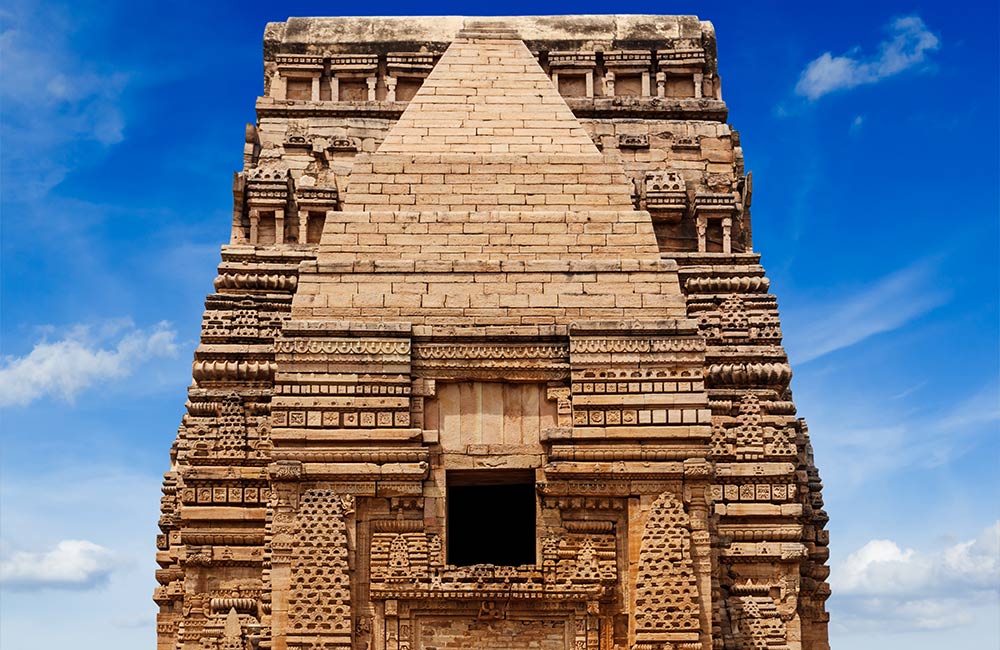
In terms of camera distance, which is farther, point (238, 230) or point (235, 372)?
point (238, 230)

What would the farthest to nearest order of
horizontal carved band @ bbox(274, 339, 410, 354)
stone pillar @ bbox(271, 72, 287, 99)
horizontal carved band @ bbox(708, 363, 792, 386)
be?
stone pillar @ bbox(271, 72, 287, 99)
horizontal carved band @ bbox(708, 363, 792, 386)
horizontal carved band @ bbox(274, 339, 410, 354)

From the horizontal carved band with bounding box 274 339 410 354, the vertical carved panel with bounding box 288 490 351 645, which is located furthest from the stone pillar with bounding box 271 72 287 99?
the vertical carved panel with bounding box 288 490 351 645

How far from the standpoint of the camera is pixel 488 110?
21.5 m

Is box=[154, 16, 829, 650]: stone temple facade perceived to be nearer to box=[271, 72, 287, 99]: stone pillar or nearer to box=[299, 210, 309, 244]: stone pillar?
box=[299, 210, 309, 244]: stone pillar

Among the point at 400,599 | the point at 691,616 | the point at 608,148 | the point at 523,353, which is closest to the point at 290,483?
the point at 400,599

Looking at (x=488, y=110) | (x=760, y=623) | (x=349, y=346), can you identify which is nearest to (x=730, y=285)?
(x=488, y=110)

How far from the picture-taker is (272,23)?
27.7 m

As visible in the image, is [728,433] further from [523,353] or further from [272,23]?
[272,23]

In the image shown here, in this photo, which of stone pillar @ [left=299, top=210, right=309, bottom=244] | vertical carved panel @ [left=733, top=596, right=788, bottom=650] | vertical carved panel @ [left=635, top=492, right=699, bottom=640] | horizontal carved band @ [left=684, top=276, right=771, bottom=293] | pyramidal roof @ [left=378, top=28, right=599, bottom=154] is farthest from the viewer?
stone pillar @ [left=299, top=210, right=309, bottom=244]

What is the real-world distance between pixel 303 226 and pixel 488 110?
454cm

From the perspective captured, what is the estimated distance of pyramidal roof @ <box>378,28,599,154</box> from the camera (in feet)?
68.7

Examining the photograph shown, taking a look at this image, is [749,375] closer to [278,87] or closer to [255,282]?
[255,282]

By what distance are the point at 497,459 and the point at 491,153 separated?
4452 mm

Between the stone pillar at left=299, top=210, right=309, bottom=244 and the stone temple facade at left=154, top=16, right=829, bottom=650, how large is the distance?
4.6 inches
